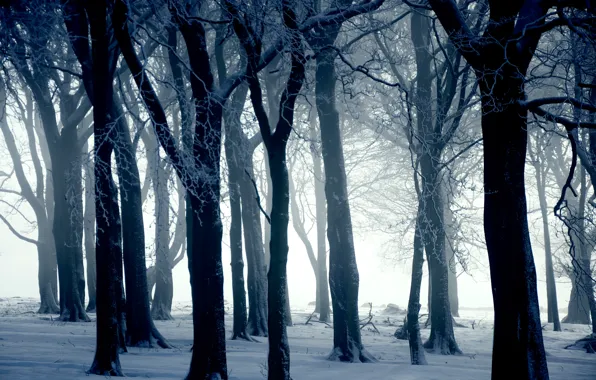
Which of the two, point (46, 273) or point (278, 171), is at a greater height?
point (278, 171)

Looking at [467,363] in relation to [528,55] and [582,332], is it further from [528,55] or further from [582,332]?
[582,332]

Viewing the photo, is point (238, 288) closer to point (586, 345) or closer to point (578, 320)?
point (586, 345)

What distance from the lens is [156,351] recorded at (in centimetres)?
1220

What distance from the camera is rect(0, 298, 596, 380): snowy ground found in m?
9.47

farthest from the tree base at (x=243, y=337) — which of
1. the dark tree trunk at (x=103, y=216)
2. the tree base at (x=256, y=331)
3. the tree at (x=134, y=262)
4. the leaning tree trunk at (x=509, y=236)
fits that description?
the leaning tree trunk at (x=509, y=236)

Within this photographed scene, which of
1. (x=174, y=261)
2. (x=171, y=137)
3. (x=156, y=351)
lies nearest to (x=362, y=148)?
(x=174, y=261)

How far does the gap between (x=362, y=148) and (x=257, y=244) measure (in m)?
12.1

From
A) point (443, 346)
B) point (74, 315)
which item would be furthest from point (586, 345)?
point (74, 315)

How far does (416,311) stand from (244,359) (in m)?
3.76

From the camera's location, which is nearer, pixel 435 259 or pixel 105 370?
pixel 105 370

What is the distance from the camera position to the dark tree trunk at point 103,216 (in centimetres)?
857

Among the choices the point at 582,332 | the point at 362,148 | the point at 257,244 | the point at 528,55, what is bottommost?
the point at 582,332

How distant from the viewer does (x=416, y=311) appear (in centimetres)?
1241

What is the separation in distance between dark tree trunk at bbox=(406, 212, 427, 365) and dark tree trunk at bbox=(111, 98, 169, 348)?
5.30m
